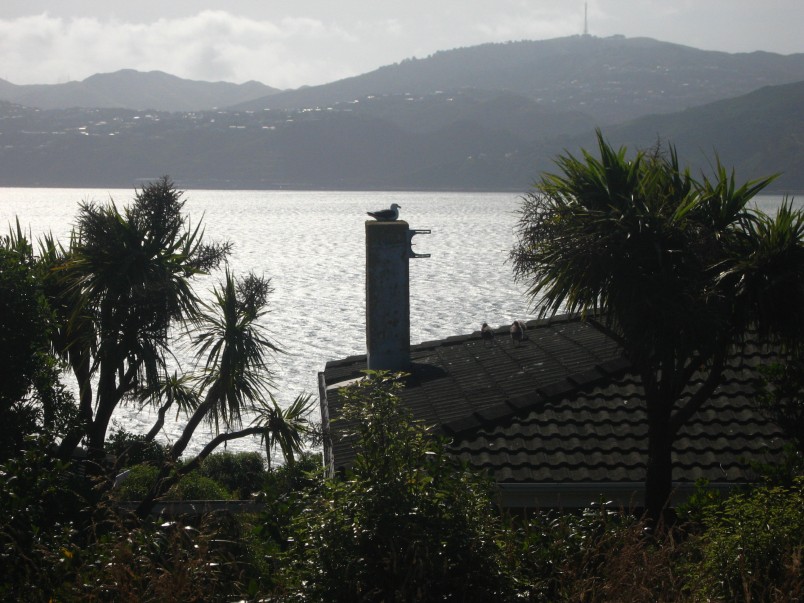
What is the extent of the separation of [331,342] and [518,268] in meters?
58.6

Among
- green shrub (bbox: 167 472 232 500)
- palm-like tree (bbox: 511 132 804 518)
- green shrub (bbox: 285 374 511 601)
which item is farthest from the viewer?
green shrub (bbox: 167 472 232 500)

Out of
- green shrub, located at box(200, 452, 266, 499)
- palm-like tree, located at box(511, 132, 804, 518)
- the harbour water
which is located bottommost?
the harbour water

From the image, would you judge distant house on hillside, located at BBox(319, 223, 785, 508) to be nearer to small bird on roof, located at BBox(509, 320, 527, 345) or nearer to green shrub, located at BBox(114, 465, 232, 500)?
small bird on roof, located at BBox(509, 320, 527, 345)

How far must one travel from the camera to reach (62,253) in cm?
1583

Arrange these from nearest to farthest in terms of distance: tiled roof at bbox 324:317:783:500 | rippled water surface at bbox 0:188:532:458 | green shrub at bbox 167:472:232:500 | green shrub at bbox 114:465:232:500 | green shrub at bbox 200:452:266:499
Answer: tiled roof at bbox 324:317:783:500 → green shrub at bbox 114:465:232:500 → green shrub at bbox 167:472:232:500 → green shrub at bbox 200:452:266:499 → rippled water surface at bbox 0:188:532:458

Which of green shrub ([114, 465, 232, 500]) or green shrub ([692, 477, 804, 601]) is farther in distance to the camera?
green shrub ([114, 465, 232, 500])

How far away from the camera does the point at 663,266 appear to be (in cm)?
930

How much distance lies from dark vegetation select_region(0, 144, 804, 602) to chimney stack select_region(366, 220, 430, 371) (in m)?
1.64

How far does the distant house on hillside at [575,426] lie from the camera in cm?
1059

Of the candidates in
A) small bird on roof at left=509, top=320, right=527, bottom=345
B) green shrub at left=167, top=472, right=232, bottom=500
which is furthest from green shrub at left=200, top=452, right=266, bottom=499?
small bird on roof at left=509, top=320, right=527, bottom=345

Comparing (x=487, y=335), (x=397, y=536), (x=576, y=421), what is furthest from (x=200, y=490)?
(x=397, y=536)

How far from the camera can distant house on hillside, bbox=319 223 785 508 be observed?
10.6 m

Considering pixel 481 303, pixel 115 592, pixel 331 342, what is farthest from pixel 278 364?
pixel 115 592

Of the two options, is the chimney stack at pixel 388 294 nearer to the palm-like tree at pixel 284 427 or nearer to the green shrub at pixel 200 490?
the palm-like tree at pixel 284 427
